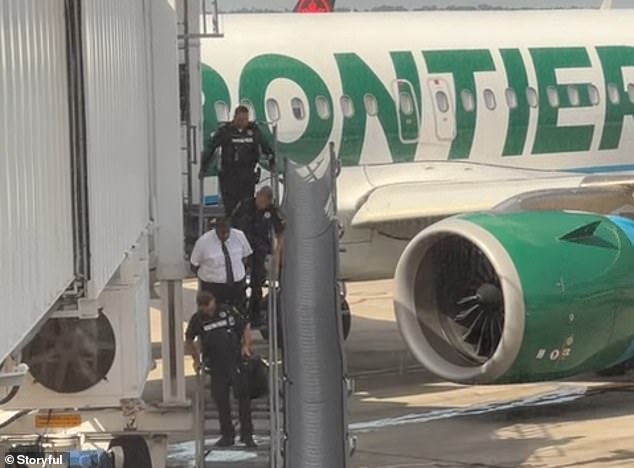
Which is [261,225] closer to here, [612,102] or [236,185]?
[236,185]

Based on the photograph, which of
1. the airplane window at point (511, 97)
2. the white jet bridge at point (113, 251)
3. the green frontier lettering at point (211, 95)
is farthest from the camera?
the airplane window at point (511, 97)

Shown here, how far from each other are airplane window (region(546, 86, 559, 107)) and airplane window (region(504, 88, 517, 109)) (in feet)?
1.74

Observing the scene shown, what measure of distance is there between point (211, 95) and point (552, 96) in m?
4.48

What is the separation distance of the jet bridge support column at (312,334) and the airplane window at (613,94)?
480 cm

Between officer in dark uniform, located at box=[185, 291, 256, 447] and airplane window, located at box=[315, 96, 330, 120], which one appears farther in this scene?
airplane window, located at box=[315, 96, 330, 120]

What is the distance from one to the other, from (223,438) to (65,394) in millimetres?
3031

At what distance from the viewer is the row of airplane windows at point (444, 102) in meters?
17.8

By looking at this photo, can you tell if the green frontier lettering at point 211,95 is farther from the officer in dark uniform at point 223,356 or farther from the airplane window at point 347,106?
the officer in dark uniform at point 223,356

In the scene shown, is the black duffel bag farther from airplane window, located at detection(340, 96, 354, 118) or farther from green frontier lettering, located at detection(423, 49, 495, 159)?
green frontier lettering, located at detection(423, 49, 495, 159)

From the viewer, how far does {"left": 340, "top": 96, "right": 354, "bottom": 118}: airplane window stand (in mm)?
18172

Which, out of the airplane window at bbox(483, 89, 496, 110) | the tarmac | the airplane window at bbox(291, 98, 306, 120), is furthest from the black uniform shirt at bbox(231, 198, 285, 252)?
the airplane window at bbox(483, 89, 496, 110)

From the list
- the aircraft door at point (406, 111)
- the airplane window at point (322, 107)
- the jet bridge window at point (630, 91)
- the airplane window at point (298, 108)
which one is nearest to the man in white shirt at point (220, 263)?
the airplane window at point (298, 108)

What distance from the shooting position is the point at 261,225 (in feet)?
47.0

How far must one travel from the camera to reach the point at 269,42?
18266 mm
